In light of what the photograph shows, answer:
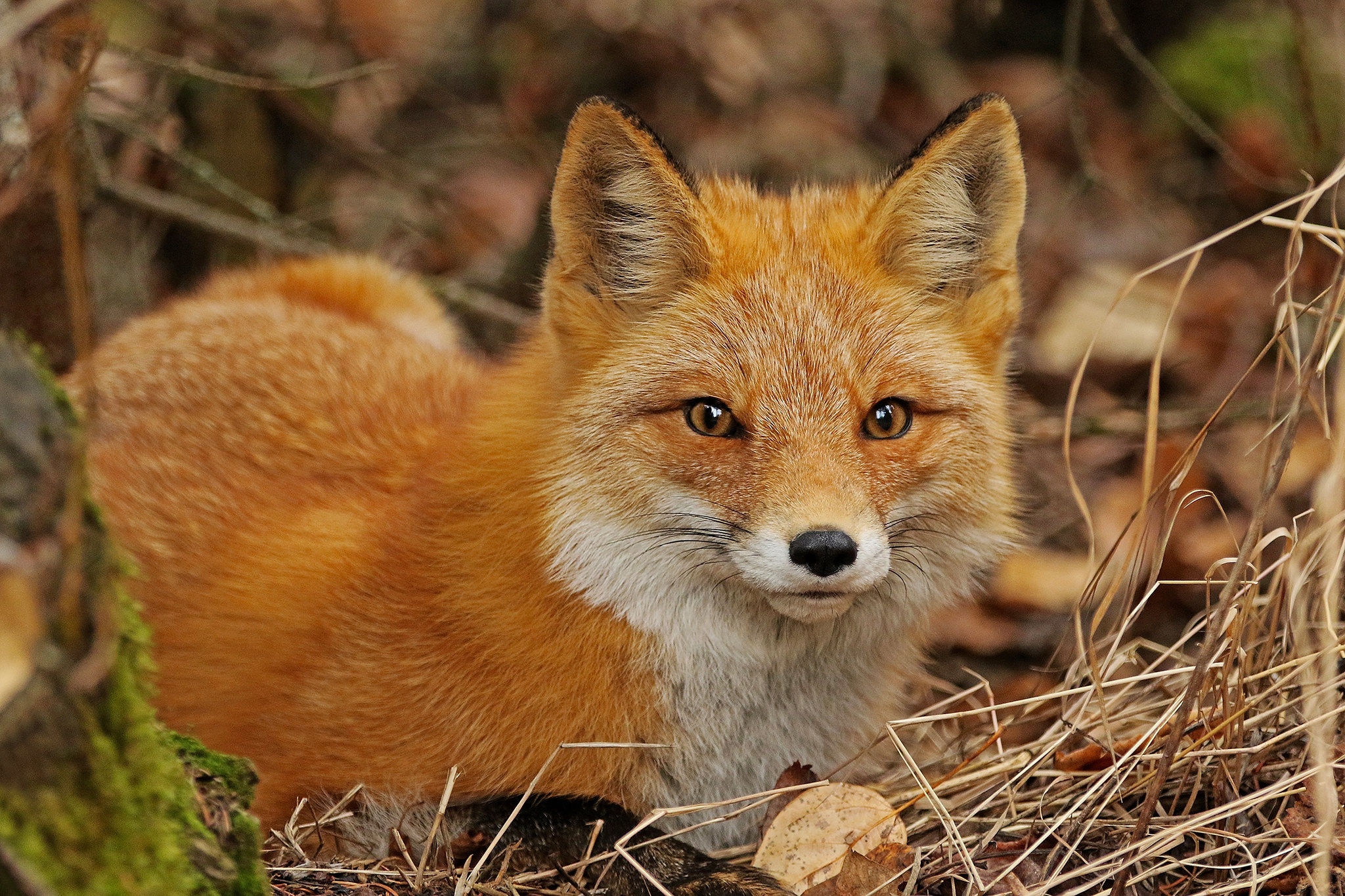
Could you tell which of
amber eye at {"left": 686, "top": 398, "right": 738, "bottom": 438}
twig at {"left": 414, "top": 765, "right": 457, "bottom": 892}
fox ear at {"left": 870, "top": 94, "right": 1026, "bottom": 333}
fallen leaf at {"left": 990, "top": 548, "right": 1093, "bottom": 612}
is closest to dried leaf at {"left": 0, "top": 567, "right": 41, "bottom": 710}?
twig at {"left": 414, "top": 765, "right": 457, "bottom": 892}

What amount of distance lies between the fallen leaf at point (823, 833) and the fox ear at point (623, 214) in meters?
1.25


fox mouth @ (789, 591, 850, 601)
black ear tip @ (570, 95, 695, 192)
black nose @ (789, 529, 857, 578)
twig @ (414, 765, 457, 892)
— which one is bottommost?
twig @ (414, 765, 457, 892)

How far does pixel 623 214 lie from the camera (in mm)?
3033

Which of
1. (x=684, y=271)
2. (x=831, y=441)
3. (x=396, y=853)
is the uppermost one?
(x=684, y=271)

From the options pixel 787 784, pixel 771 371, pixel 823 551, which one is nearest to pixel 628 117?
pixel 771 371

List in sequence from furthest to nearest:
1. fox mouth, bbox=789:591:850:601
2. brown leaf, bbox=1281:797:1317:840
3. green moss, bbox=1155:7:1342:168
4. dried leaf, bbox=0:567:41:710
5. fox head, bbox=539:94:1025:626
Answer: green moss, bbox=1155:7:1342:168, fox head, bbox=539:94:1025:626, fox mouth, bbox=789:591:850:601, brown leaf, bbox=1281:797:1317:840, dried leaf, bbox=0:567:41:710

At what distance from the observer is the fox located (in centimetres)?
280

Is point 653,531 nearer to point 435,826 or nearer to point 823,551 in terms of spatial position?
point 823,551

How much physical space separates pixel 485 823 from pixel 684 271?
1382 millimetres

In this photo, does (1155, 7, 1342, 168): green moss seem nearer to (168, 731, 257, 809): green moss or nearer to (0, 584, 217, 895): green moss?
(168, 731, 257, 809): green moss

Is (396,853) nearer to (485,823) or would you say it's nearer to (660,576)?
(485,823)

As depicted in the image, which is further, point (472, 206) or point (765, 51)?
point (765, 51)

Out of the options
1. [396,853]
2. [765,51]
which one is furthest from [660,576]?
[765,51]

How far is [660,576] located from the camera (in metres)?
2.85
